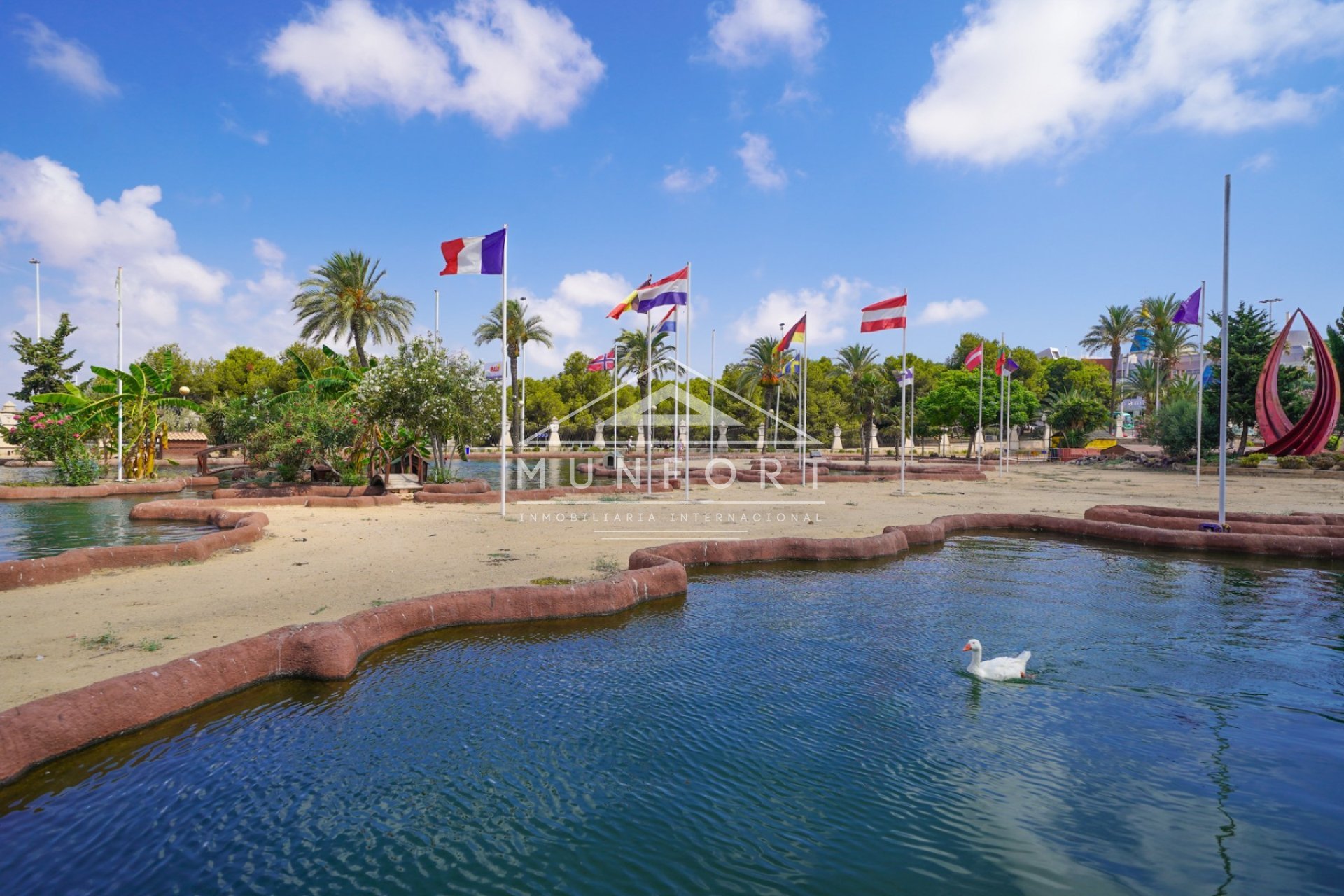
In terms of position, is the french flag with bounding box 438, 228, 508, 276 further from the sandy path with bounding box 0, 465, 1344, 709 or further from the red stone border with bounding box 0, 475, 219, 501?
the red stone border with bounding box 0, 475, 219, 501

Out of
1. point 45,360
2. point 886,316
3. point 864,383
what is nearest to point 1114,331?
point 864,383

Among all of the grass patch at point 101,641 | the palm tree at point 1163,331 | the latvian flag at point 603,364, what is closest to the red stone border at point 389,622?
the grass patch at point 101,641

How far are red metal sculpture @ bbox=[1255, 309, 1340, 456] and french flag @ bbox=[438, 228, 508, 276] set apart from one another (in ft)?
90.6

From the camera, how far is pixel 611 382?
259 ft

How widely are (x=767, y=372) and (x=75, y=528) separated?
163 ft

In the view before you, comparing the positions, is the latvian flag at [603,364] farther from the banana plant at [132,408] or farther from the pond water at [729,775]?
the pond water at [729,775]

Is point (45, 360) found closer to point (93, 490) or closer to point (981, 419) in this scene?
point (93, 490)

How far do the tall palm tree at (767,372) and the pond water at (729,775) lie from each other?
166 feet

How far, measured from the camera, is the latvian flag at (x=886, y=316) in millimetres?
25172

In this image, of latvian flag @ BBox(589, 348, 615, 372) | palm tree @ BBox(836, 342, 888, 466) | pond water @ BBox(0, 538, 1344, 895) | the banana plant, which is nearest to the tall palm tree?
palm tree @ BBox(836, 342, 888, 466)

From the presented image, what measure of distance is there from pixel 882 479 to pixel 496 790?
31681 mm

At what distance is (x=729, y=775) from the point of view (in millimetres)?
5680

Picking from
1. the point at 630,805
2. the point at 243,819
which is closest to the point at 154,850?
the point at 243,819

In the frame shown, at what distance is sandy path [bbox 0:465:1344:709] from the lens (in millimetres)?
7891
